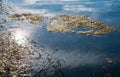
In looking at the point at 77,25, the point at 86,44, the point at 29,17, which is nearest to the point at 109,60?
the point at 86,44

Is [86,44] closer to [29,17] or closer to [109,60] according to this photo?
[109,60]

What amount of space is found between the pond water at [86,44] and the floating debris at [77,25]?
130cm

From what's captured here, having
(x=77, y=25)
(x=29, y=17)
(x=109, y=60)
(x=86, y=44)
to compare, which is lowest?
(x=109, y=60)

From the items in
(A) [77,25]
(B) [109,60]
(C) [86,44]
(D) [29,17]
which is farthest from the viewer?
(D) [29,17]

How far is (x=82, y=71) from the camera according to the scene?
2503 cm

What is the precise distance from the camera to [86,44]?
3186cm

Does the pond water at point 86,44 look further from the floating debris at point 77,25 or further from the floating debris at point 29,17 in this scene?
the floating debris at point 29,17

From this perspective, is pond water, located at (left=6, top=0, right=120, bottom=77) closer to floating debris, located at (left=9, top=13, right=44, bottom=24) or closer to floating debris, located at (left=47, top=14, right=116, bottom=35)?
floating debris, located at (left=47, top=14, right=116, bottom=35)

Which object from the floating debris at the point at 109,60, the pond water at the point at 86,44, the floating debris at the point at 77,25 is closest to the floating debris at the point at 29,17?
Result: the pond water at the point at 86,44

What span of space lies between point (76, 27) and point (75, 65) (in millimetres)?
14499

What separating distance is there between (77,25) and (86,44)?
936 centimetres

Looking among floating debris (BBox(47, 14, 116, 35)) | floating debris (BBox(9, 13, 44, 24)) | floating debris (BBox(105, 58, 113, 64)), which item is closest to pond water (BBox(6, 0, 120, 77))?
floating debris (BBox(105, 58, 113, 64))

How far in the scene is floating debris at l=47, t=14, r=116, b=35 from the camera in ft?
122

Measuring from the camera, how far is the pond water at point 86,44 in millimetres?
25312
